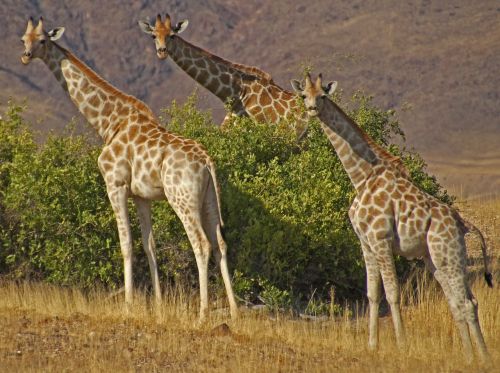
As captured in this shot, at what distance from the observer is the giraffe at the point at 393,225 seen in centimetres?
1298

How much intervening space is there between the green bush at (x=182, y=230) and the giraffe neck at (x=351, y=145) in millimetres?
2575

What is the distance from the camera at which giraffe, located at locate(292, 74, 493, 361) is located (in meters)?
13.0

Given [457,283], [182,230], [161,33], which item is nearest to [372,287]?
[457,283]

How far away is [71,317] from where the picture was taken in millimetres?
14203

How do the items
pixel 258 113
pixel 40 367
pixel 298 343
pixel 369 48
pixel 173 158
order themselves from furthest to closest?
pixel 369 48 < pixel 258 113 < pixel 173 158 < pixel 298 343 < pixel 40 367

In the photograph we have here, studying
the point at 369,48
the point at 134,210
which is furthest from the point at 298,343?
the point at 369,48

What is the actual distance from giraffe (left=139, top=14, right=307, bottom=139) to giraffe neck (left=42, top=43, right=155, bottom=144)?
3478mm

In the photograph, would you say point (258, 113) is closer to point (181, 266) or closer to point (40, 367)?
point (181, 266)

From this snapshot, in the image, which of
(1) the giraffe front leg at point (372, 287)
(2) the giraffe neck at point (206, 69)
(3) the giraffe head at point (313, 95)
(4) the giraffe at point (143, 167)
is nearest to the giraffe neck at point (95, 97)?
(4) the giraffe at point (143, 167)

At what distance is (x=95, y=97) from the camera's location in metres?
16.2

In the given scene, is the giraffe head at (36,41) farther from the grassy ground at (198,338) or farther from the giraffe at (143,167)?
the grassy ground at (198,338)

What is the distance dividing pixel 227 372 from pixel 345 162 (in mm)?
3428

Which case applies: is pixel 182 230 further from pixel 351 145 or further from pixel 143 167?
pixel 351 145

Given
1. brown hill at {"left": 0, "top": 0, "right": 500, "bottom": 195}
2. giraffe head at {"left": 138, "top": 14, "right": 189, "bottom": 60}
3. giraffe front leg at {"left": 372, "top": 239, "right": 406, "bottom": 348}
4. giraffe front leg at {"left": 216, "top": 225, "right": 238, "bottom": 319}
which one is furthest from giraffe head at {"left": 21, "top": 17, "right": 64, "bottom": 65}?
brown hill at {"left": 0, "top": 0, "right": 500, "bottom": 195}
